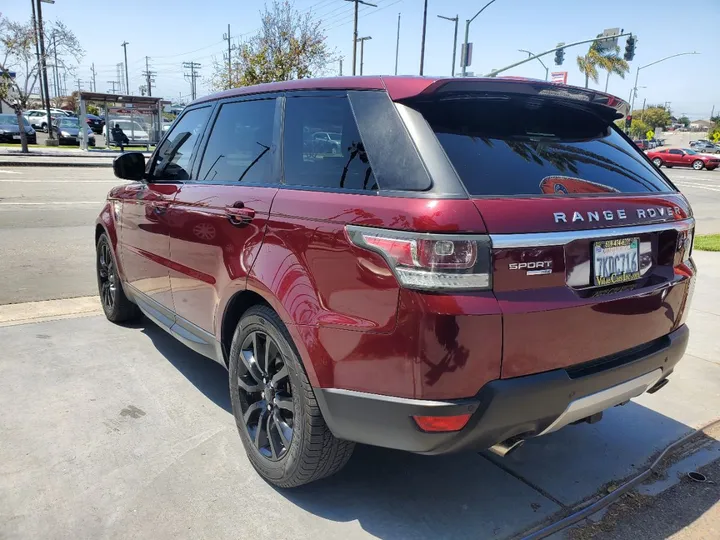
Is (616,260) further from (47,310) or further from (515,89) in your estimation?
(47,310)

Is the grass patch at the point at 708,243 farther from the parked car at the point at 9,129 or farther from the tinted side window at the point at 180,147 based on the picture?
the parked car at the point at 9,129

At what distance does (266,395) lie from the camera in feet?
8.94

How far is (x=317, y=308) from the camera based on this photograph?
7.41 feet

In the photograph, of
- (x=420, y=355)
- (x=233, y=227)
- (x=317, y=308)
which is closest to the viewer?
(x=420, y=355)

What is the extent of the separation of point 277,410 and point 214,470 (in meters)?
0.53

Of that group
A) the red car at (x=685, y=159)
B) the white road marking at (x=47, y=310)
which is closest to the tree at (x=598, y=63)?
the red car at (x=685, y=159)

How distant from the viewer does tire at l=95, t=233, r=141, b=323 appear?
4.80 metres

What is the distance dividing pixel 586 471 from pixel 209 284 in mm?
2228

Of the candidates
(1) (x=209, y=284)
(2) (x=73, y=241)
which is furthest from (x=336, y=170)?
(2) (x=73, y=241)

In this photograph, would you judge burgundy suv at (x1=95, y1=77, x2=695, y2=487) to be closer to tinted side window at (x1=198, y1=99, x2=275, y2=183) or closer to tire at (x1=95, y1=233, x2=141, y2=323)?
tinted side window at (x1=198, y1=99, x2=275, y2=183)

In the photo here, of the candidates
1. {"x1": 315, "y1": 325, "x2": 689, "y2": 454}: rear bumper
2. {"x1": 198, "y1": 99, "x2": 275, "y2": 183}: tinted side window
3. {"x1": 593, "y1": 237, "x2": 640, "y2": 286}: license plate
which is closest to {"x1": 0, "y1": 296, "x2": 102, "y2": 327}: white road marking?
{"x1": 198, "y1": 99, "x2": 275, "y2": 183}: tinted side window

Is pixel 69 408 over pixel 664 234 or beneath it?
beneath

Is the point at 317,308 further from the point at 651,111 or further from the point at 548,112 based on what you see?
the point at 651,111

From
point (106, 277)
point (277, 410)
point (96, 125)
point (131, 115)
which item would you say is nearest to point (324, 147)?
point (277, 410)
